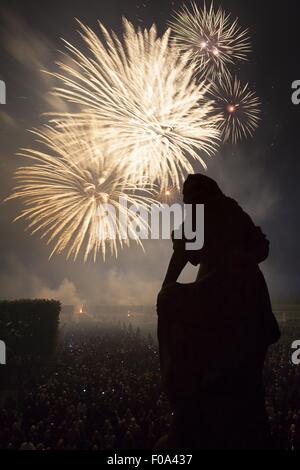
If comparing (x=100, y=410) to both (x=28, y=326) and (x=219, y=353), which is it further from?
(x=28, y=326)

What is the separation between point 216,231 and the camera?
6.24 meters

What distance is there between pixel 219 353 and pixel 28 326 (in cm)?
2169

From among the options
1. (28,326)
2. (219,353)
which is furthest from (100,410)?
(28,326)

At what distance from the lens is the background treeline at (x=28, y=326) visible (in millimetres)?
21891

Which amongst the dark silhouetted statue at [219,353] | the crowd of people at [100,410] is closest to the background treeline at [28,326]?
the crowd of people at [100,410]

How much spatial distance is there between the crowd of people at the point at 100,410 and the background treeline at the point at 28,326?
3.25 metres

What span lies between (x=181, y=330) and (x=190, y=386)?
0.97m

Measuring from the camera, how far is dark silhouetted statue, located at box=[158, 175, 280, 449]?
5113 mm

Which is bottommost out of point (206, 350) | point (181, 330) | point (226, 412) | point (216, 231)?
point (226, 412)

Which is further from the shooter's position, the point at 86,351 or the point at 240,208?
the point at 86,351

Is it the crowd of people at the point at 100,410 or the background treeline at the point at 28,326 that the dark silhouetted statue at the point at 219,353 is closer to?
the crowd of people at the point at 100,410

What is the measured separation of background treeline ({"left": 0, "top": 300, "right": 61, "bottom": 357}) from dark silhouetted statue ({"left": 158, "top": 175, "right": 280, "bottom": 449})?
19538 mm

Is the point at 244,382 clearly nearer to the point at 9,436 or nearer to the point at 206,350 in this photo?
the point at 206,350
